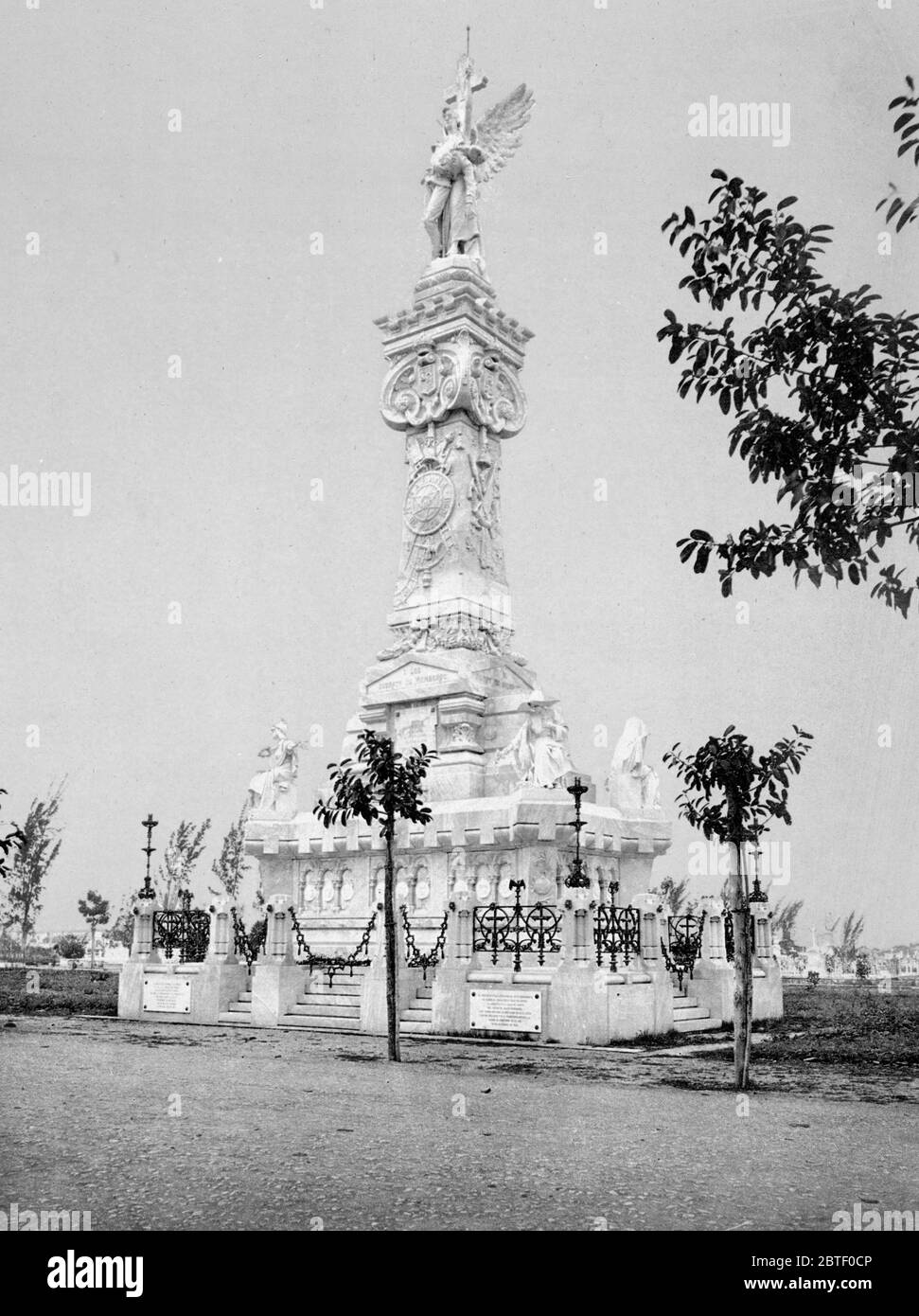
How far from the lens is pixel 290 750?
32.9 meters

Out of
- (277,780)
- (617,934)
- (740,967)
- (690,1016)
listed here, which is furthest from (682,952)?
(277,780)

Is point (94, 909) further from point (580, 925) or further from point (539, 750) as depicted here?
point (580, 925)

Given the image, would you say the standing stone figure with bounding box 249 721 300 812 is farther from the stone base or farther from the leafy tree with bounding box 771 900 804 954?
the leafy tree with bounding box 771 900 804 954

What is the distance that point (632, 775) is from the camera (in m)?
30.2

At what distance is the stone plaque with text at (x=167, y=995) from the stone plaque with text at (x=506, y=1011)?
23.2 ft

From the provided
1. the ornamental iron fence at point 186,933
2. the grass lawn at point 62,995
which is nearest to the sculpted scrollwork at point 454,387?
the ornamental iron fence at point 186,933

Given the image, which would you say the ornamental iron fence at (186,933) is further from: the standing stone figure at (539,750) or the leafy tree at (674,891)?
the leafy tree at (674,891)

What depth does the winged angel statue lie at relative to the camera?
35.5 m

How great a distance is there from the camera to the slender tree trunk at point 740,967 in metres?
12.7

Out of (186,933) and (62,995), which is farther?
(62,995)

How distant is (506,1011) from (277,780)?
1521cm

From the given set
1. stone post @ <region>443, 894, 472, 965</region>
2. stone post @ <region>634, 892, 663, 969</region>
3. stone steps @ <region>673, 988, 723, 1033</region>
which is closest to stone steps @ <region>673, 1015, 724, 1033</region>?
stone steps @ <region>673, 988, 723, 1033</region>

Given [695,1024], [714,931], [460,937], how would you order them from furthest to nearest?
[714,931] < [695,1024] < [460,937]
